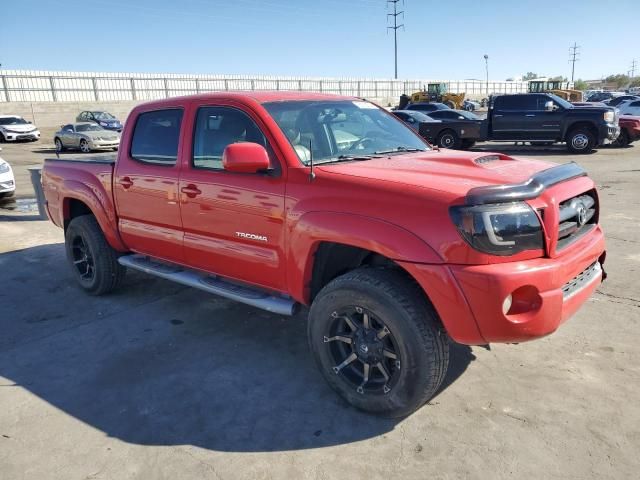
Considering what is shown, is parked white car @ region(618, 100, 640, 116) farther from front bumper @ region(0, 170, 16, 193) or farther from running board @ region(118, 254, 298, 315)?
running board @ region(118, 254, 298, 315)

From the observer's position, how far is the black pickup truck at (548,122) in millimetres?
16266

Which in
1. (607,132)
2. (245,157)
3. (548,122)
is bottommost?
(607,132)

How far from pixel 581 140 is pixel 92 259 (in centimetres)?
1597

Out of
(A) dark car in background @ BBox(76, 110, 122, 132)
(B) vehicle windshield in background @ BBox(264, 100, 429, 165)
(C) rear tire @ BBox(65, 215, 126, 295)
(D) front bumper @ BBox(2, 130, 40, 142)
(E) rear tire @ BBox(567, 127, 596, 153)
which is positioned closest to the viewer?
(B) vehicle windshield in background @ BBox(264, 100, 429, 165)

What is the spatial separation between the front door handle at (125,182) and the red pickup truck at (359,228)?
0.7 inches

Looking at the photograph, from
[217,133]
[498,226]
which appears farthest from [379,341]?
[217,133]

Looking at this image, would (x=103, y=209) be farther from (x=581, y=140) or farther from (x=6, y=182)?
(x=581, y=140)

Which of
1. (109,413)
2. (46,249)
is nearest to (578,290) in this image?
(109,413)

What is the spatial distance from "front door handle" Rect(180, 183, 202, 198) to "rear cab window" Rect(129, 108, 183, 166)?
0.30 metres

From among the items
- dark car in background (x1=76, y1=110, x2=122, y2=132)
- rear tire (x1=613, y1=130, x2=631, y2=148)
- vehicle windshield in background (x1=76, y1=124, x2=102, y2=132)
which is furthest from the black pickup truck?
dark car in background (x1=76, y1=110, x2=122, y2=132)

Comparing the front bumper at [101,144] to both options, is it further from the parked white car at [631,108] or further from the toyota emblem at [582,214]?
the toyota emblem at [582,214]

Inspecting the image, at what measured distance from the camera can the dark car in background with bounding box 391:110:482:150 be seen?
722 inches

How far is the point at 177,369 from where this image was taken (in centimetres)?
373

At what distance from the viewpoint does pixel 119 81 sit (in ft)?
145
